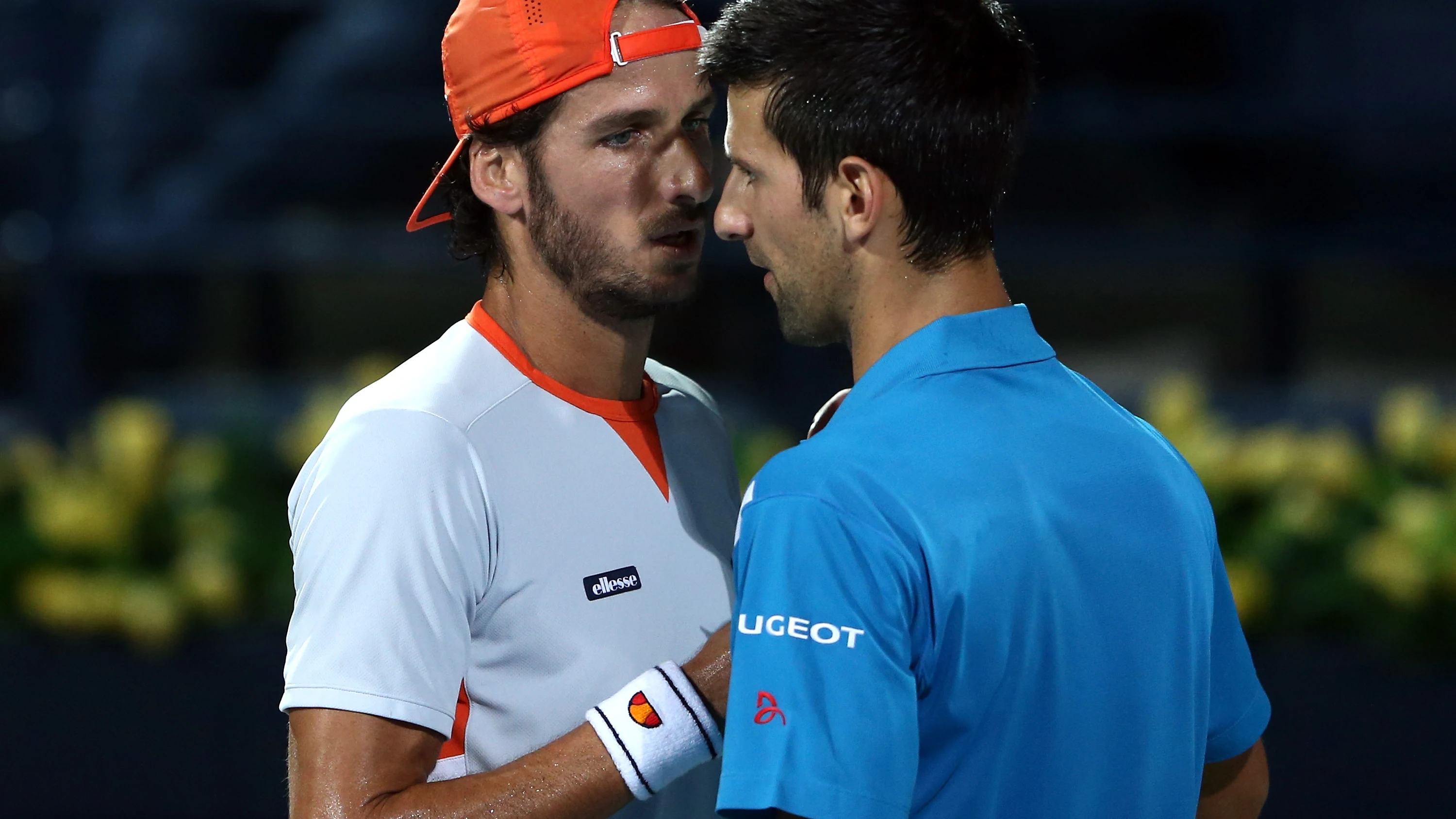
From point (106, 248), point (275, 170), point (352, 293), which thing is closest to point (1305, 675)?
point (275, 170)

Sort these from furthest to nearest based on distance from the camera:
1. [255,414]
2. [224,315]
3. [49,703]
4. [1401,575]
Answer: [224,315] → [255,414] → [49,703] → [1401,575]

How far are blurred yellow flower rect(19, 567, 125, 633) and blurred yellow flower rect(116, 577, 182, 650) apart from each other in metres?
0.03

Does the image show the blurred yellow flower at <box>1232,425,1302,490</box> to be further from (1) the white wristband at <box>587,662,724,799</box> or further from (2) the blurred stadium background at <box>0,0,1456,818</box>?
(1) the white wristband at <box>587,662,724,799</box>

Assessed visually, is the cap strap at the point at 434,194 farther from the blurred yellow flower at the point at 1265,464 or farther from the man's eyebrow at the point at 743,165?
the blurred yellow flower at the point at 1265,464

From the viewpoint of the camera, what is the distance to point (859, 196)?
1429mm

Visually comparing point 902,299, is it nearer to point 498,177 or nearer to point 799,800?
point 799,800

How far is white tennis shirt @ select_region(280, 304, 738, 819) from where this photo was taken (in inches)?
62.0

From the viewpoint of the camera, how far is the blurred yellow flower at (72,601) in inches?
136

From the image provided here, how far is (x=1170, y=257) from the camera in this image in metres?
4.82

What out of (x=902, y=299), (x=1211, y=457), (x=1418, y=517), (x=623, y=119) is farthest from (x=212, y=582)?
(x=1418, y=517)

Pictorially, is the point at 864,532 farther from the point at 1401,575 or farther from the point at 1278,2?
the point at 1278,2

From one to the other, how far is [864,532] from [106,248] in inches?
172

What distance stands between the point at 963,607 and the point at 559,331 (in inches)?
30.5

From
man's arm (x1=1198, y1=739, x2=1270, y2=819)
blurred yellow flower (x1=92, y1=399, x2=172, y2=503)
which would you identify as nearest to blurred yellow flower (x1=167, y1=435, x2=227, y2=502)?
blurred yellow flower (x1=92, y1=399, x2=172, y2=503)
